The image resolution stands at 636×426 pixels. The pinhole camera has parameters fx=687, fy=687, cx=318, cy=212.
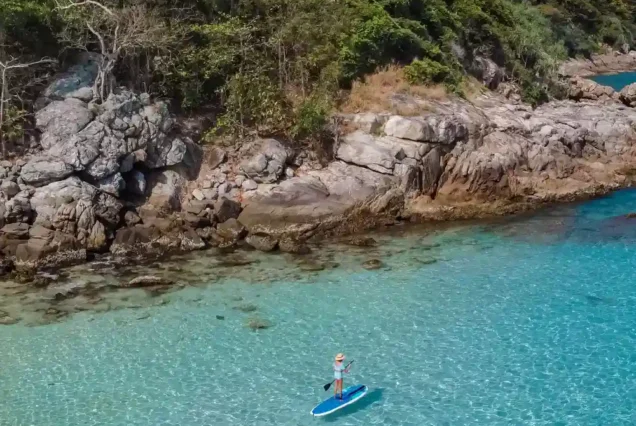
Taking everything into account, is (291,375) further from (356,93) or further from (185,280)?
(356,93)

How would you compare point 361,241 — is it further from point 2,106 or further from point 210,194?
point 2,106

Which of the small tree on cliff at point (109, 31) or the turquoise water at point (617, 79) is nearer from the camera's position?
the small tree on cliff at point (109, 31)

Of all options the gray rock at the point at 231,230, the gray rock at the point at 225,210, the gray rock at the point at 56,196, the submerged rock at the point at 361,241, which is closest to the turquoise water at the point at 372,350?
the submerged rock at the point at 361,241

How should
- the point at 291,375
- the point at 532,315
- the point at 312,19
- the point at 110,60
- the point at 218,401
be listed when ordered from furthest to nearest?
1. the point at 312,19
2. the point at 110,60
3. the point at 532,315
4. the point at 291,375
5. the point at 218,401

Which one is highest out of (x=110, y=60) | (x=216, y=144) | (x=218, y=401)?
(x=110, y=60)

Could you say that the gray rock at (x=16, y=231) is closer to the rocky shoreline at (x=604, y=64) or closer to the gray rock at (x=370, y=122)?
the gray rock at (x=370, y=122)

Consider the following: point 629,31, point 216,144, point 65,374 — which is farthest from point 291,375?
point 629,31
